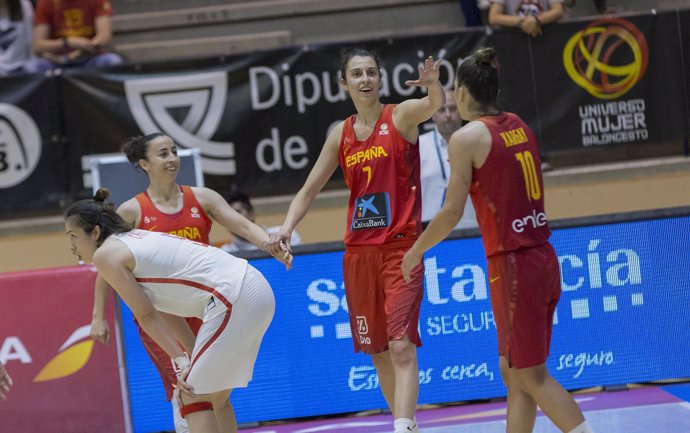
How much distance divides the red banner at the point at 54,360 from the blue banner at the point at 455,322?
0.79ft

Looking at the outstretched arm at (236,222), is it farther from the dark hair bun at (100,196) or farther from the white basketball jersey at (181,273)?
the dark hair bun at (100,196)

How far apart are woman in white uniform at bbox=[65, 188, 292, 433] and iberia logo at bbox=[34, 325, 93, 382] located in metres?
2.07

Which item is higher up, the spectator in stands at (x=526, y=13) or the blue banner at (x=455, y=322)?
the spectator in stands at (x=526, y=13)

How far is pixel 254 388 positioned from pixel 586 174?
13.0ft

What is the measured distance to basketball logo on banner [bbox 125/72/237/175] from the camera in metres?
9.21

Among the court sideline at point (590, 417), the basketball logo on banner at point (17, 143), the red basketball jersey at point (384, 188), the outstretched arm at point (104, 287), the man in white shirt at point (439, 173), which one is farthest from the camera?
the basketball logo on banner at point (17, 143)

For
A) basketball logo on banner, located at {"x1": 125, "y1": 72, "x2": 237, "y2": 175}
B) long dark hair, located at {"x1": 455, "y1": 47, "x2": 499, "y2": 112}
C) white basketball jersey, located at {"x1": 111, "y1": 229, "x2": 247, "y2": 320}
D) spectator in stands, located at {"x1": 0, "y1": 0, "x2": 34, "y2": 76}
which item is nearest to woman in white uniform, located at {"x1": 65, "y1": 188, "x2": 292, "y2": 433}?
white basketball jersey, located at {"x1": 111, "y1": 229, "x2": 247, "y2": 320}

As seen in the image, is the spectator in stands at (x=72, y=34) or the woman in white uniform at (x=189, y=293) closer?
the woman in white uniform at (x=189, y=293)

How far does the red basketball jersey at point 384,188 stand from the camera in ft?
17.7

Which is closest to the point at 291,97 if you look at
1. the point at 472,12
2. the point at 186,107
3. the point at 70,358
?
the point at 186,107

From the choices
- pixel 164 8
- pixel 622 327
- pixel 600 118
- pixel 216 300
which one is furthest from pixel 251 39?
pixel 216 300

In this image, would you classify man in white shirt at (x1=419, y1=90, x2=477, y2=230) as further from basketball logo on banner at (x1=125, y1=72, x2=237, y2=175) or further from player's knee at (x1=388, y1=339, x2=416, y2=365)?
player's knee at (x1=388, y1=339, x2=416, y2=365)

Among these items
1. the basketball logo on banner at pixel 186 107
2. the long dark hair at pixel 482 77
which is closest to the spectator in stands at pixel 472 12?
the basketball logo on banner at pixel 186 107

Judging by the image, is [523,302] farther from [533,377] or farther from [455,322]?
[455,322]
